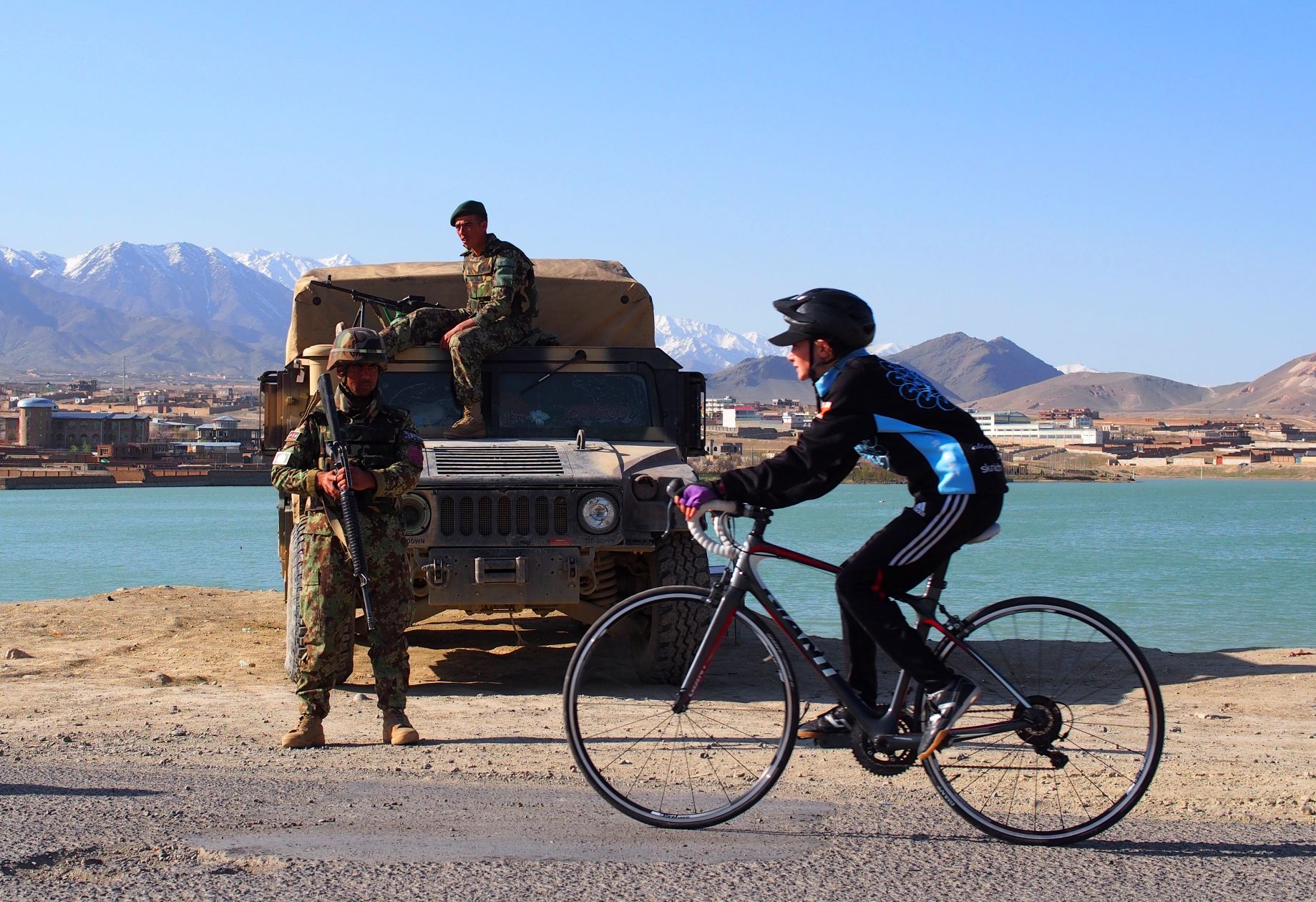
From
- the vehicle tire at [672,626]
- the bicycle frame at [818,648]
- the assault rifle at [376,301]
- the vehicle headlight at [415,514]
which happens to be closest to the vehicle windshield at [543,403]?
the assault rifle at [376,301]

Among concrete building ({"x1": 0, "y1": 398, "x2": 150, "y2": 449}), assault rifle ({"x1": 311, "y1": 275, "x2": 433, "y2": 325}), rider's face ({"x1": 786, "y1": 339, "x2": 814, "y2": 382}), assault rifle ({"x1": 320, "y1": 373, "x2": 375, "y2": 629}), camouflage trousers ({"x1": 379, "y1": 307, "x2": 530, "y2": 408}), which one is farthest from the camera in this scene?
concrete building ({"x1": 0, "y1": 398, "x2": 150, "y2": 449})

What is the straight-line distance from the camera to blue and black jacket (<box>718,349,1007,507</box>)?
4.71m

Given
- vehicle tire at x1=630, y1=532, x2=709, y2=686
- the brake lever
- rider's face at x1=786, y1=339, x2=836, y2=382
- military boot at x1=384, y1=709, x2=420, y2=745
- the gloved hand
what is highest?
rider's face at x1=786, y1=339, x2=836, y2=382

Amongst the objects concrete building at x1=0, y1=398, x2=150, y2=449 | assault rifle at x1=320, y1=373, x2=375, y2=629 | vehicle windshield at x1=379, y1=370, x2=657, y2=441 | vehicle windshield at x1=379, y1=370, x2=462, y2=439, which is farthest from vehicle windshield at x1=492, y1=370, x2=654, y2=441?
concrete building at x1=0, y1=398, x2=150, y2=449

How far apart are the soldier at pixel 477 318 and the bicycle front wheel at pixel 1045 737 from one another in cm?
537

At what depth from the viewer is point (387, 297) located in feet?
36.1

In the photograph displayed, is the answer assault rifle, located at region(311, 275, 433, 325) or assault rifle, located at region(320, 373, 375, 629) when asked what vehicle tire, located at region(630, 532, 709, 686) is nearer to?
assault rifle, located at region(320, 373, 375, 629)

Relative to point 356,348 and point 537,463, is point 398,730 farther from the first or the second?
point 537,463

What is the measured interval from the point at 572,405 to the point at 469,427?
77cm

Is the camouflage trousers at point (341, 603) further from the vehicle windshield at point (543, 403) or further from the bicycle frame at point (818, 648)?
the vehicle windshield at point (543, 403)

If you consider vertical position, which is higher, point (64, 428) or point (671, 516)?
point (64, 428)

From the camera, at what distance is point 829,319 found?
4855mm

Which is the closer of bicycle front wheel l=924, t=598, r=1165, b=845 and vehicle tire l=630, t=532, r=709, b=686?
bicycle front wheel l=924, t=598, r=1165, b=845

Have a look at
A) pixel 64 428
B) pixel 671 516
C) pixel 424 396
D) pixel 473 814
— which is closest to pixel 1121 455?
pixel 64 428
